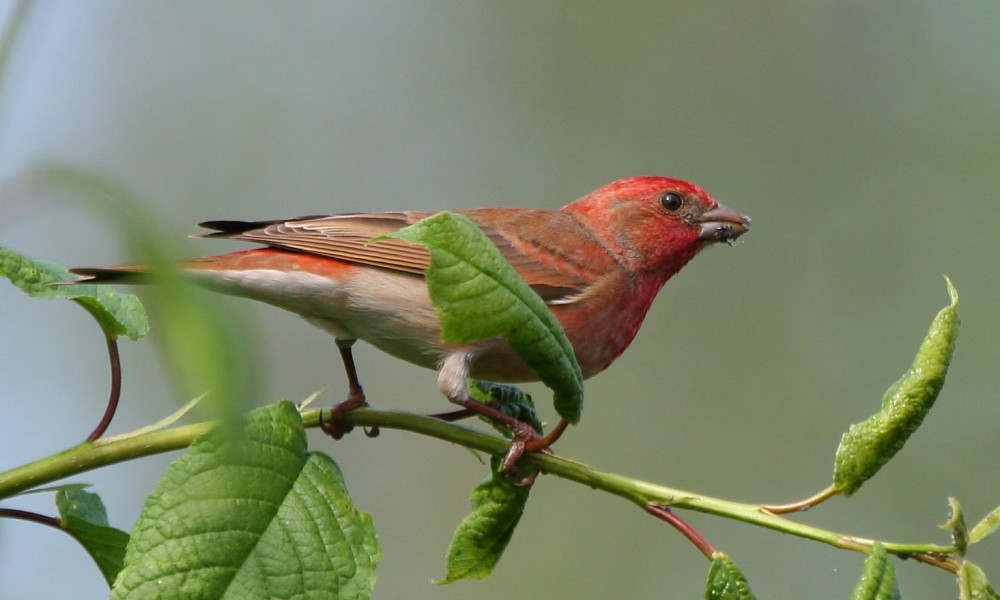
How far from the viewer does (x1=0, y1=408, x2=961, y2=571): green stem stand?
94.6 inches

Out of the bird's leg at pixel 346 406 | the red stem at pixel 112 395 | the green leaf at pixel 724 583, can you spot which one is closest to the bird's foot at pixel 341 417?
the bird's leg at pixel 346 406

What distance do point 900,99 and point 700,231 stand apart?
8.73 meters

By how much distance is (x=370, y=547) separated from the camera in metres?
2.60

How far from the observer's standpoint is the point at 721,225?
602 centimetres

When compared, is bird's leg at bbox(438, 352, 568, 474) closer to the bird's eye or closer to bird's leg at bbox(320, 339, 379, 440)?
bird's leg at bbox(320, 339, 379, 440)

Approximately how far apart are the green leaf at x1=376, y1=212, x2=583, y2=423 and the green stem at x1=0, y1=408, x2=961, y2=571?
42 cm

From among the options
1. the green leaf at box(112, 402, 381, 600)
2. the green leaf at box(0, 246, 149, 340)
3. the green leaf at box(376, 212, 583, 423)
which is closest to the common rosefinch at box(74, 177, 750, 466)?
the green leaf at box(0, 246, 149, 340)

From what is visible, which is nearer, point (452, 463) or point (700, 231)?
point (700, 231)

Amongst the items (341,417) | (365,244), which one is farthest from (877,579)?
(365,244)

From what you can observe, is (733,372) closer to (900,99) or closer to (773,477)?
(773,477)

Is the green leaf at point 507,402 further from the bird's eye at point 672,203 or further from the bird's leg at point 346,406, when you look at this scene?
the bird's eye at point 672,203

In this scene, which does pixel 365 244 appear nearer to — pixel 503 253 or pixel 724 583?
pixel 503 253

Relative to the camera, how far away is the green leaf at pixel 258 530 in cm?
237

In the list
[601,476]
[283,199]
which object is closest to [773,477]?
[283,199]
